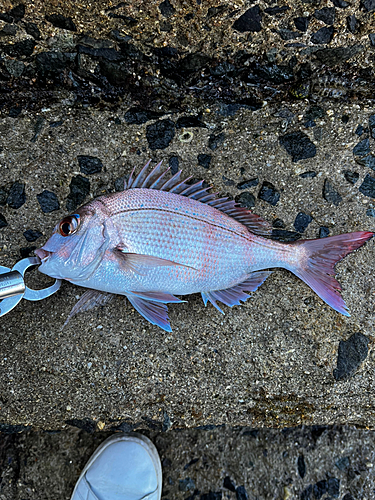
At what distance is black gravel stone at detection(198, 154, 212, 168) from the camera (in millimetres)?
2201

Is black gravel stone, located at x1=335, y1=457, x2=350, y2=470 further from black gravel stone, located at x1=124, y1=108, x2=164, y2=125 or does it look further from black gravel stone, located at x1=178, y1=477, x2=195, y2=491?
black gravel stone, located at x1=124, y1=108, x2=164, y2=125

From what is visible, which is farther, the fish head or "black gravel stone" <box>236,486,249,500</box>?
"black gravel stone" <box>236,486,249,500</box>

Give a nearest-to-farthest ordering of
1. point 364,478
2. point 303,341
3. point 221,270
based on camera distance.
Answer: point 221,270, point 303,341, point 364,478

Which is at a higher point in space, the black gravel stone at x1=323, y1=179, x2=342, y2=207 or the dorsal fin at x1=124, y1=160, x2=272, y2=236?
the black gravel stone at x1=323, y1=179, x2=342, y2=207

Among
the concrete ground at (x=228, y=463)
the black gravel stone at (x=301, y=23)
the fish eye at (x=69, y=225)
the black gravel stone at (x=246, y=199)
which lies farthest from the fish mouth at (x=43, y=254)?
the black gravel stone at (x=301, y=23)

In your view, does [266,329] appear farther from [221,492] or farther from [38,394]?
[38,394]

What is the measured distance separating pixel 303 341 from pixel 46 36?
95.8 inches

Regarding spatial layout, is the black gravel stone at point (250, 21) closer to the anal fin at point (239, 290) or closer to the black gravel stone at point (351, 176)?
the black gravel stone at point (351, 176)

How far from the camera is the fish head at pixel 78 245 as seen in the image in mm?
1813

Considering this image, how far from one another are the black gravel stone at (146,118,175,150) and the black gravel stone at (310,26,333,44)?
102 centimetres

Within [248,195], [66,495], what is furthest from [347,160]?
[66,495]

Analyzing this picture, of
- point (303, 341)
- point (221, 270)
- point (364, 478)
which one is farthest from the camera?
point (364, 478)

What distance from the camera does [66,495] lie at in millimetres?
2391

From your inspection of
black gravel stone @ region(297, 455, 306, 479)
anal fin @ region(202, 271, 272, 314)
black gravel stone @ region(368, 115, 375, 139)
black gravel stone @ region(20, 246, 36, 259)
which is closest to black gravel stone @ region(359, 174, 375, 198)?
black gravel stone @ region(368, 115, 375, 139)
